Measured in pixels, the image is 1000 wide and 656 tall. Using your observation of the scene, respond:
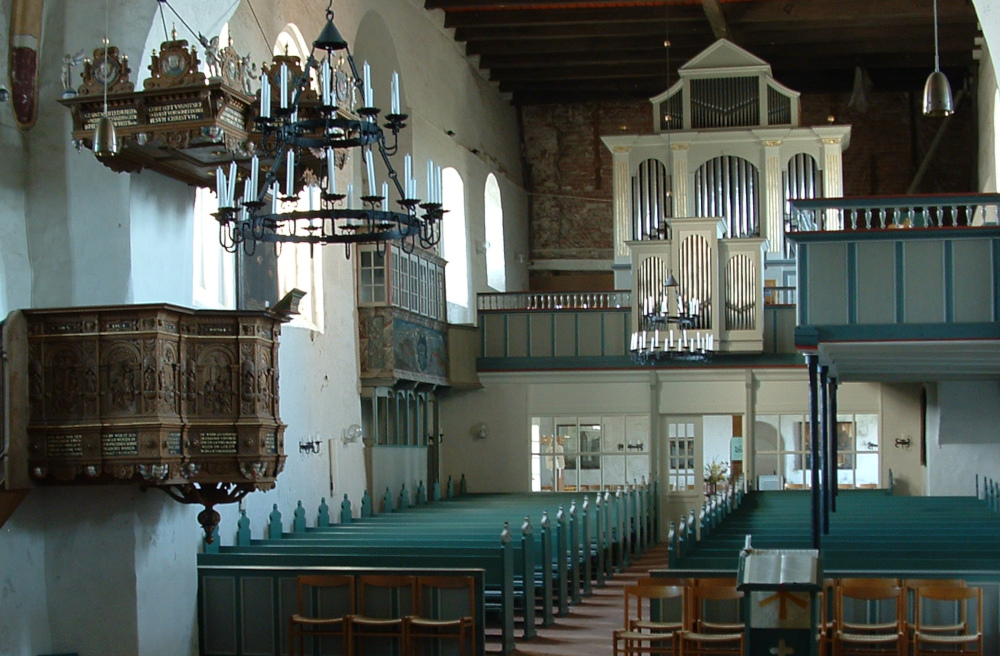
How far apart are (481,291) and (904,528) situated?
11.9 m

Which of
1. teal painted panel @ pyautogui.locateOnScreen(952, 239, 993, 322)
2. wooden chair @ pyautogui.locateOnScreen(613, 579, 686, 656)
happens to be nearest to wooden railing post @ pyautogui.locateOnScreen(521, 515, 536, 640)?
wooden chair @ pyautogui.locateOnScreen(613, 579, 686, 656)

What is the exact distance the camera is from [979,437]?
1947 cm

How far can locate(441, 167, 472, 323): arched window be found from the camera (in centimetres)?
2345

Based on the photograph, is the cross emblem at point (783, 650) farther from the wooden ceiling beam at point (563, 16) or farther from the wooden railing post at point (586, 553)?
the wooden ceiling beam at point (563, 16)

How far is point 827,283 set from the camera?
1347 centimetres

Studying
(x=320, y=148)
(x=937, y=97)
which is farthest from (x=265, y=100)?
(x=937, y=97)

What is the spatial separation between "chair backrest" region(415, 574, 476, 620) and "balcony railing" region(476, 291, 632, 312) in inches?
522

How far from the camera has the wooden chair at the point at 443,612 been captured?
10.5m

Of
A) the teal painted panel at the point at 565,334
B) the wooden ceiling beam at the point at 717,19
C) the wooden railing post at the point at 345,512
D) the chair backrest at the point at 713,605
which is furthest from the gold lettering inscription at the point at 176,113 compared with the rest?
the wooden ceiling beam at the point at 717,19

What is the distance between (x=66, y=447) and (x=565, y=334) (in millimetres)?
15136

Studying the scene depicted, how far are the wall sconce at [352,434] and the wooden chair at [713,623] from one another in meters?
8.46

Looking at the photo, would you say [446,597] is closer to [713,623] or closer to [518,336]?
[713,623]

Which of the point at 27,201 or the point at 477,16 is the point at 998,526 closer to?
the point at 27,201

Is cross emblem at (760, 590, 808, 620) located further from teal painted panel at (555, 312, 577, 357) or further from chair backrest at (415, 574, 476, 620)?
teal painted panel at (555, 312, 577, 357)
